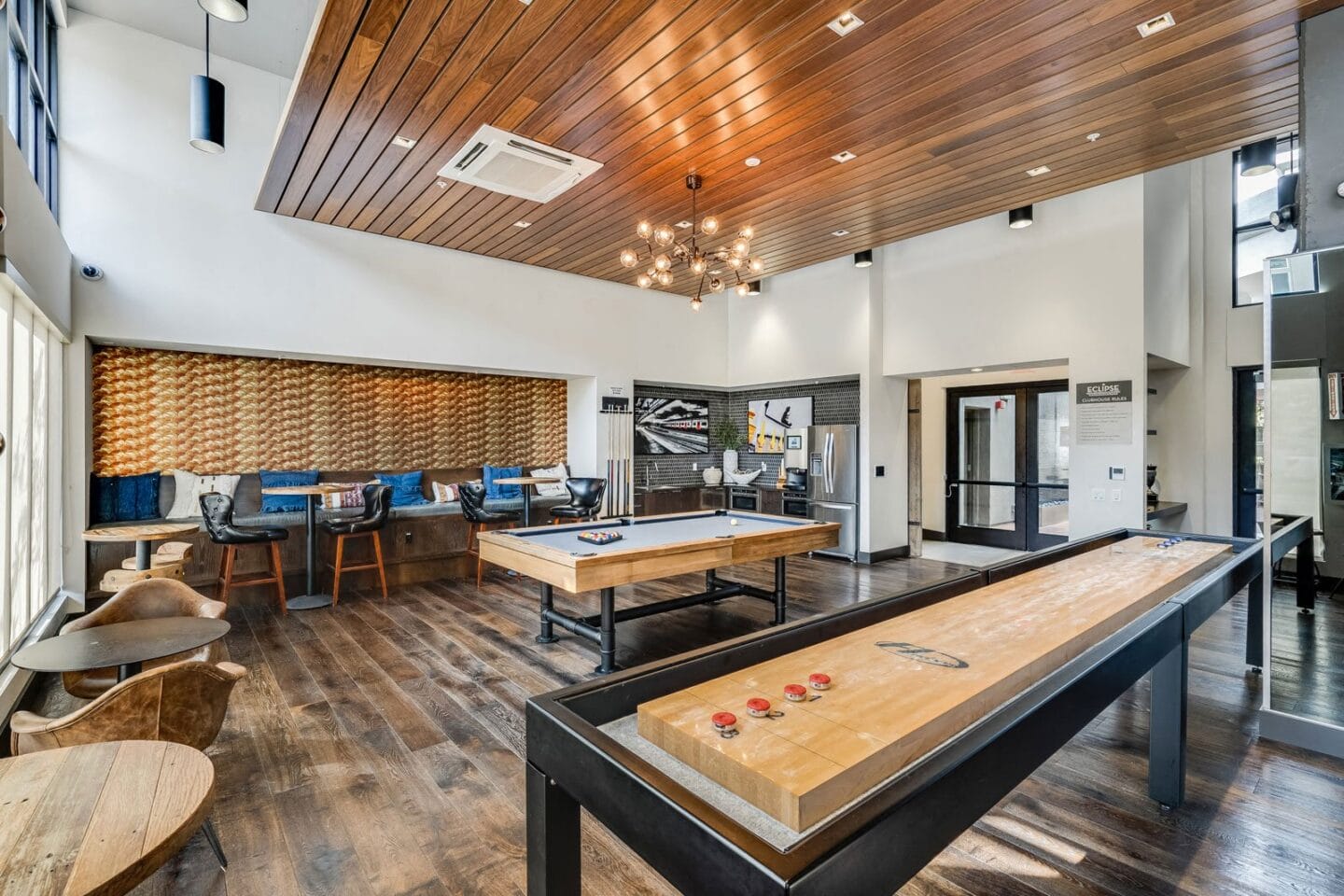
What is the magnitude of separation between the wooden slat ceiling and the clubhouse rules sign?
1979 mm

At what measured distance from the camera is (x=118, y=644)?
2475 millimetres

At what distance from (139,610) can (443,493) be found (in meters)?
4.56

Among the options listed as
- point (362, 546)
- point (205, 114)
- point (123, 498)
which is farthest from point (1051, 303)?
point (123, 498)

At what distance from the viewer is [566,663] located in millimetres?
4242

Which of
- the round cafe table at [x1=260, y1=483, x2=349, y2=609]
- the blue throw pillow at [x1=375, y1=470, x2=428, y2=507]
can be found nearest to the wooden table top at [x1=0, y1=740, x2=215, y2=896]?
the round cafe table at [x1=260, y1=483, x2=349, y2=609]

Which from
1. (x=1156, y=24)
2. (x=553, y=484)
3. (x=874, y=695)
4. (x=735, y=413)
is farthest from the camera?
(x=735, y=413)

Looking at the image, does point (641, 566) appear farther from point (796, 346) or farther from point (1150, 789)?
point (796, 346)

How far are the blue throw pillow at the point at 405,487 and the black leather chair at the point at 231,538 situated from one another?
147cm

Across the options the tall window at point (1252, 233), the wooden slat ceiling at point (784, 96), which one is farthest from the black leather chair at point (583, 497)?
the tall window at point (1252, 233)

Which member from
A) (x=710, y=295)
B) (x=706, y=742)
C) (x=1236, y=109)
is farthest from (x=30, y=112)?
(x=1236, y=109)

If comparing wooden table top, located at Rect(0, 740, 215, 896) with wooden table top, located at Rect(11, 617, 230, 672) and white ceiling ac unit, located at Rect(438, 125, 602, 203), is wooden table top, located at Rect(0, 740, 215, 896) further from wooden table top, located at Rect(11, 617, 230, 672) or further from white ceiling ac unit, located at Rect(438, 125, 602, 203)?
white ceiling ac unit, located at Rect(438, 125, 602, 203)

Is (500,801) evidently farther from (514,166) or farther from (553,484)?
(553,484)

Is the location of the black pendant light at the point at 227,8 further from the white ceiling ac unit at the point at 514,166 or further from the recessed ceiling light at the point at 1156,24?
the recessed ceiling light at the point at 1156,24

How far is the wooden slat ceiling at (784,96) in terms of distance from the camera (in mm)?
3092
